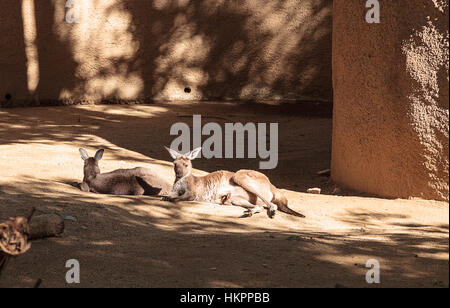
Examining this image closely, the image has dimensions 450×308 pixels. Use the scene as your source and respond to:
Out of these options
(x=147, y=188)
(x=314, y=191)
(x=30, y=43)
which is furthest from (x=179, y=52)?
(x=147, y=188)

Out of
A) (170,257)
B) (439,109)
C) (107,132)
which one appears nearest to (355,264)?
(170,257)

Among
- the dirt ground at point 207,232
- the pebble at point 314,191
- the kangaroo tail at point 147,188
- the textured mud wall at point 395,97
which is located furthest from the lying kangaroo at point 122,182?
the textured mud wall at point 395,97

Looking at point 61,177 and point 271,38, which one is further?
point 271,38

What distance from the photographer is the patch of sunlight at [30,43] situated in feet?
40.9

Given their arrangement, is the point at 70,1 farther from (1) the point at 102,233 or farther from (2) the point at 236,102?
(1) the point at 102,233

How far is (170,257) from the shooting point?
4.82 meters

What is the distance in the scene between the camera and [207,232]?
561 centimetres

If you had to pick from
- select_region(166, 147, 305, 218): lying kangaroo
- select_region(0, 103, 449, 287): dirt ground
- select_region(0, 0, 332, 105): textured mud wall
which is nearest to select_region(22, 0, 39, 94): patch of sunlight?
select_region(0, 0, 332, 105): textured mud wall

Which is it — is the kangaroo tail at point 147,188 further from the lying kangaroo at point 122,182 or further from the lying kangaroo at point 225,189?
the lying kangaroo at point 225,189

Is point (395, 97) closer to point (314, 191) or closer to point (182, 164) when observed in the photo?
point (314, 191)

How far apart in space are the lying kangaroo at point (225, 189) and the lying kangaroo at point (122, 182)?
0.36 metres

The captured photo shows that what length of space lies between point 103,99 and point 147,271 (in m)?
8.88

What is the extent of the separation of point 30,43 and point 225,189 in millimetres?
6843

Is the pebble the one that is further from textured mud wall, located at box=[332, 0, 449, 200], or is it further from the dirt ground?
textured mud wall, located at box=[332, 0, 449, 200]
